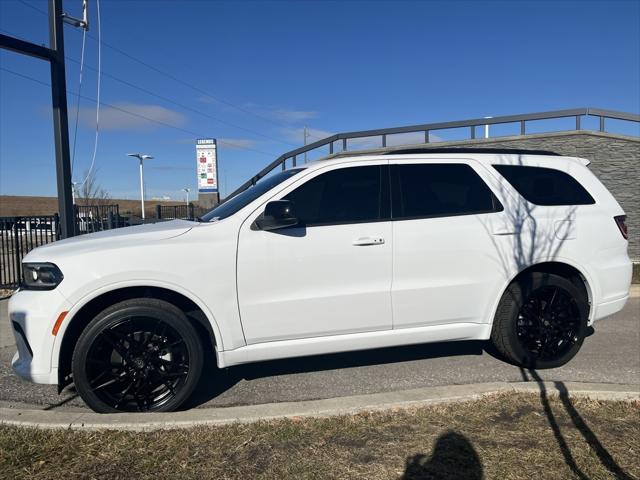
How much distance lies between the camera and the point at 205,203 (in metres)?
18.5

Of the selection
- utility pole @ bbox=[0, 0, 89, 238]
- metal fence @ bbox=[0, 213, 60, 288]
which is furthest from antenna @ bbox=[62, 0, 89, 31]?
metal fence @ bbox=[0, 213, 60, 288]

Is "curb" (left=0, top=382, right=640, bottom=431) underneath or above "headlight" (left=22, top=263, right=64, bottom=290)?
underneath

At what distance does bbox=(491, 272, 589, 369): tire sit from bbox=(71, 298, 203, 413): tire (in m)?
2.64

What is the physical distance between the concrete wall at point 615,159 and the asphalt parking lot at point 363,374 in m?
6.89

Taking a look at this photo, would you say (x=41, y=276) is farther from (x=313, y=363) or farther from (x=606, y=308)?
(x=606, y=308)

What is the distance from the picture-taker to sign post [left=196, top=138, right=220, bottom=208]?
18359mm

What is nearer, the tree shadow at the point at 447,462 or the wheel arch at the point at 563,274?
the tree shadow at the point at 447,462

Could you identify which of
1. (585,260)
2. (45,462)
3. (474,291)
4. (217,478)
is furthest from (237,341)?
(585,260)

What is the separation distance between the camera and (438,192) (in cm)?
425

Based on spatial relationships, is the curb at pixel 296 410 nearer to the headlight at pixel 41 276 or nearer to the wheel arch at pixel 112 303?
the wheel arch at pixel 112 303

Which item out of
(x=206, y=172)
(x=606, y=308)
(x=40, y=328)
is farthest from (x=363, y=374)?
(x=206, y=172)

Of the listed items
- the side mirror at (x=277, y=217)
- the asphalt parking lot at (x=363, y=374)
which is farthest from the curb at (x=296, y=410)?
the side mirror at (x=277, y=217)

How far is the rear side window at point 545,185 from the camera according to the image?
446 cm

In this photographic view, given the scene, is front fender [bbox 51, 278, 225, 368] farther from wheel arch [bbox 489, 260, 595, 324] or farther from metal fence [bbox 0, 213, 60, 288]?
metal fence [bbox 0, 213, 60, 288]
